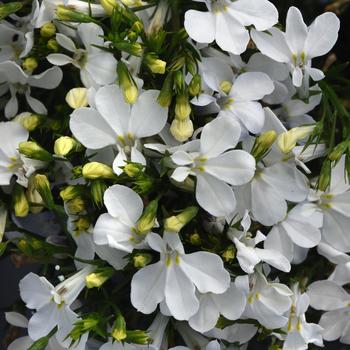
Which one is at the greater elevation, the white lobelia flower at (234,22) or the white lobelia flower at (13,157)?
the white lobelia flower at (234,22)

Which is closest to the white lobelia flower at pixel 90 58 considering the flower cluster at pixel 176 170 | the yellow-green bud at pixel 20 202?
the flower cluster at pixel 176 170

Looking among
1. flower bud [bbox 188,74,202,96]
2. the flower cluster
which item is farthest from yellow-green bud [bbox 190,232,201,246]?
flower bud [bbox 188,74,202,96]

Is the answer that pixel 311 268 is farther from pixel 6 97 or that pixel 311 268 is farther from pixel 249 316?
pixel 6 97

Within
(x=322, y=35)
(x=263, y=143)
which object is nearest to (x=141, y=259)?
(x=263, y=143)

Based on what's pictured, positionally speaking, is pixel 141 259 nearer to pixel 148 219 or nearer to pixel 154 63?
pixel 148 219

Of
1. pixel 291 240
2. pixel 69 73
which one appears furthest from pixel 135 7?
pixel 291 240

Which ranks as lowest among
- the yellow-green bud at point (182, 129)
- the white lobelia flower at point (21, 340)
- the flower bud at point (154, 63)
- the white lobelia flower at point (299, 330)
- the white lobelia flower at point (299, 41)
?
the white lobelia flower at point (21, 340)

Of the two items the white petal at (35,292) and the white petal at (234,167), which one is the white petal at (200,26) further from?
the white petal at (35,292)
